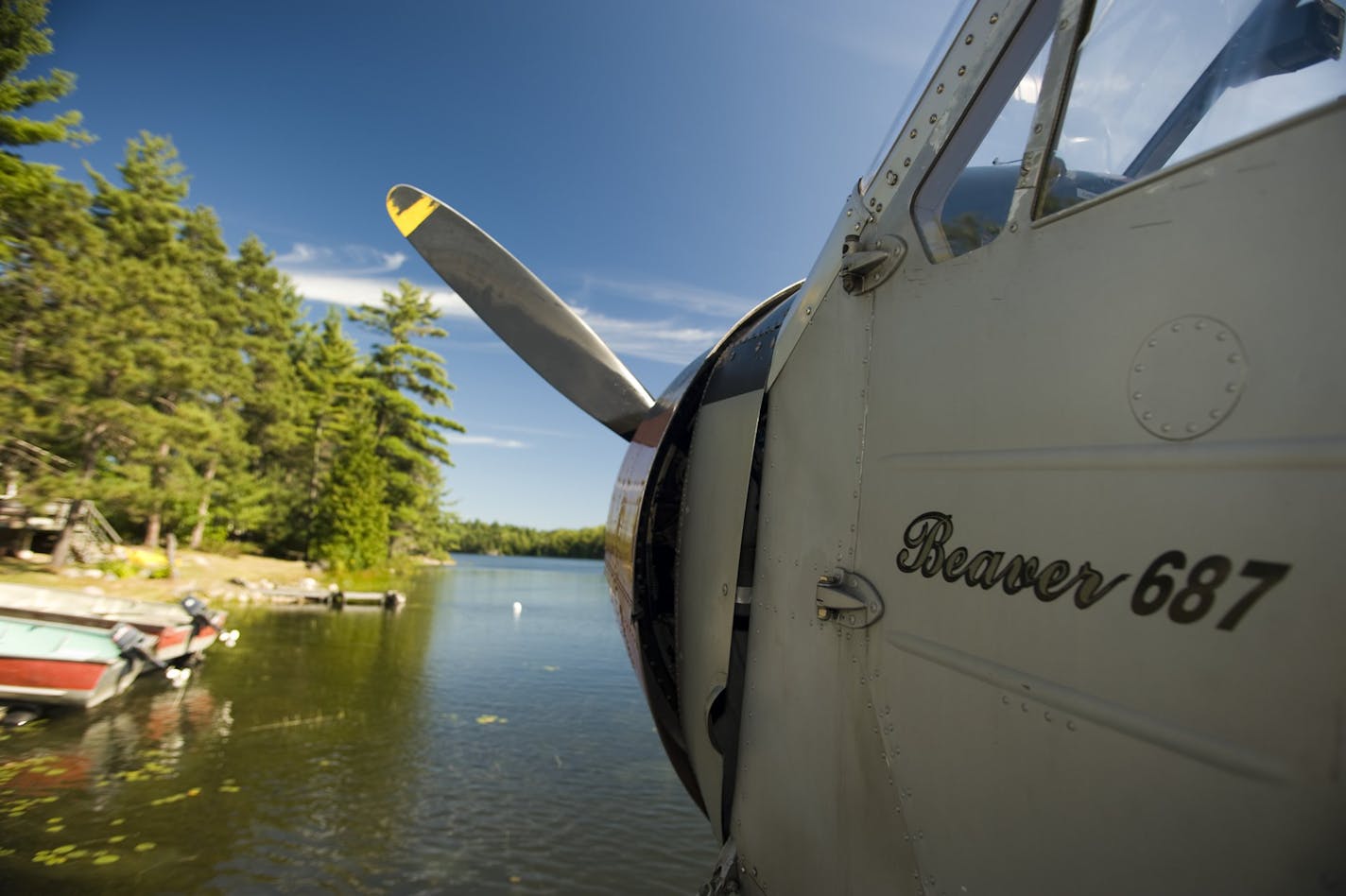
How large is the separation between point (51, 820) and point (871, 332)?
34.8 ft

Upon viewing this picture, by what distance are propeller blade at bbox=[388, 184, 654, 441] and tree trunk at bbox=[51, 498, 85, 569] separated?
24.1m

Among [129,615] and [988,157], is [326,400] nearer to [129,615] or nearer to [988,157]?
[129,615]

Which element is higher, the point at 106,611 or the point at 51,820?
the point at 106,611

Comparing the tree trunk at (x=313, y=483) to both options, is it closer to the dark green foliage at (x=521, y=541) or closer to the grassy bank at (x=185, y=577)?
the grassy bank at (x=185, y=577)

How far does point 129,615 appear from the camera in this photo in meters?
13.8

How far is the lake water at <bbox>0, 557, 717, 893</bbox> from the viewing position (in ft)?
23.3

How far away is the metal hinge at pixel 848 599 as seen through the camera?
2033 millimetres

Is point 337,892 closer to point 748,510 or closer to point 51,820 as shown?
point 51,820

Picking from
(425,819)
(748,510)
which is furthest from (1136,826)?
(425,819)

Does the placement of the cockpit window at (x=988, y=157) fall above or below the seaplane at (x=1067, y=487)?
above

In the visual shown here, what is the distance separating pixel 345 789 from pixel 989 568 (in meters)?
10.5

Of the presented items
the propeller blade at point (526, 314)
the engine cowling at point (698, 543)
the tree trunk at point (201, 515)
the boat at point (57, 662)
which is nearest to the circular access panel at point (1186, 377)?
the engine cowling at point (698, 543)

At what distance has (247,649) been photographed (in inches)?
685

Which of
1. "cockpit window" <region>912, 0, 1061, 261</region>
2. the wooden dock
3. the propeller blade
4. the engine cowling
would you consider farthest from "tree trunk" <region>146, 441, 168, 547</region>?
"cockpit window" <region>912, 0, 1061, 261</region>
